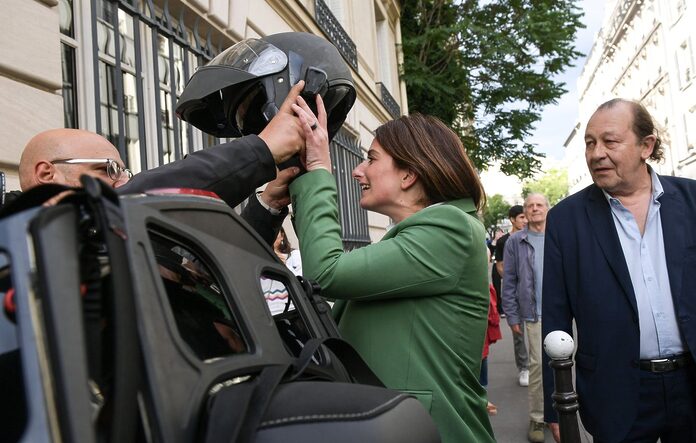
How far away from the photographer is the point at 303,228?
5.72 feet

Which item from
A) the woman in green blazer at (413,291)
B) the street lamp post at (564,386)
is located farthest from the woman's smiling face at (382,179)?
the street lamp post at (564,386)

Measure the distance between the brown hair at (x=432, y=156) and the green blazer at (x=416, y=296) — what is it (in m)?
0.17

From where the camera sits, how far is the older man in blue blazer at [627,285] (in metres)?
2.63

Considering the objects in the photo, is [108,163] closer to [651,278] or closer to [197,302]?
[197,302]

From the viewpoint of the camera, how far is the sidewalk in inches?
224

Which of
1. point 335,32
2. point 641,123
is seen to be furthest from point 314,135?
point 335,32

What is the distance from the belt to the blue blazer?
1.7 inches

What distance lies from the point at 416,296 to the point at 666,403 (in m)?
1.41

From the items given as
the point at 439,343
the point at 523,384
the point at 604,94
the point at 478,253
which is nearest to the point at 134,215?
the point at 439,343

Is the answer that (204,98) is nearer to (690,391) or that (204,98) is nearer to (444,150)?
(444,150)

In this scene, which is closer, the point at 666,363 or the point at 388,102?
the point at 666,363

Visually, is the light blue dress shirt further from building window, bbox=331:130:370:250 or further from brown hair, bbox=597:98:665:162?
building window, bbox=331:130:370:250

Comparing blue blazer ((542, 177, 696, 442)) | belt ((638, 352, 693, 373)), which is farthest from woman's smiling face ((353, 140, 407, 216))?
belt ((638, 352, 693, 373))

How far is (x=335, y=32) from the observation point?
411 inches
